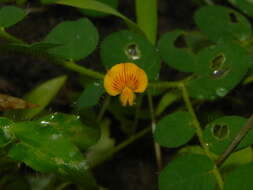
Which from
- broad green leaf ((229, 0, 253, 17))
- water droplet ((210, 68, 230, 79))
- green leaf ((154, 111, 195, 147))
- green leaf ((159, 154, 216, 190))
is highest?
broad green leaf ((229, 0, 253, 17))

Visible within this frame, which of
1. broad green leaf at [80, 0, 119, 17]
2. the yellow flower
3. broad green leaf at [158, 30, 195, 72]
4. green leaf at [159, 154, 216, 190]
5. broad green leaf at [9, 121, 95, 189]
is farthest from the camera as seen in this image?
broad green leaf at [80, 0, 119, 17]

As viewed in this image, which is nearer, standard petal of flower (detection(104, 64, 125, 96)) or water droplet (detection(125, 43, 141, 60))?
standard petal of flower (detection(104, 64, 125, 96))

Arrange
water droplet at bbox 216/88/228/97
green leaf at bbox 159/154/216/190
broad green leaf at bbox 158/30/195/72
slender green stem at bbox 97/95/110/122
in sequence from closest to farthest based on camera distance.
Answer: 1. green leaf at bbox 159/154/216/190
2. water droplet at bbox 216/88/228/97
3. broad green leaf at bbox 158/30/195/72
4. slender green stem at bbox 97/95/110/122

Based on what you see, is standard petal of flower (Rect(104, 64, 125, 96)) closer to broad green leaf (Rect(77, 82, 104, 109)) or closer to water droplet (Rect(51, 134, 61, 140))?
broad green leaf (Rect(77, 82, 104, 109))

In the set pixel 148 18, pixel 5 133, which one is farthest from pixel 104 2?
pixel 5 133

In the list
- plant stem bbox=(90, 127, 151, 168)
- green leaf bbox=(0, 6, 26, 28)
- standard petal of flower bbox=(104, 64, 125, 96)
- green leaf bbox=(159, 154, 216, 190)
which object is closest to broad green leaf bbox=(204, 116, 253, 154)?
green leaf bbox=(159, 154, 216, 190)

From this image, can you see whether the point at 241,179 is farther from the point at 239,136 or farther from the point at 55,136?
the point at 55,136

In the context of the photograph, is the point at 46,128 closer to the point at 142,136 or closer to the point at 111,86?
the point at 111,86

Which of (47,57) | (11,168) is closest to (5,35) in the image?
(47,57)

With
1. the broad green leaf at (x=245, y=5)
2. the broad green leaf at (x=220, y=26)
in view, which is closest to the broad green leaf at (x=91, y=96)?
the broad green leaf at (x=220, y=26)
